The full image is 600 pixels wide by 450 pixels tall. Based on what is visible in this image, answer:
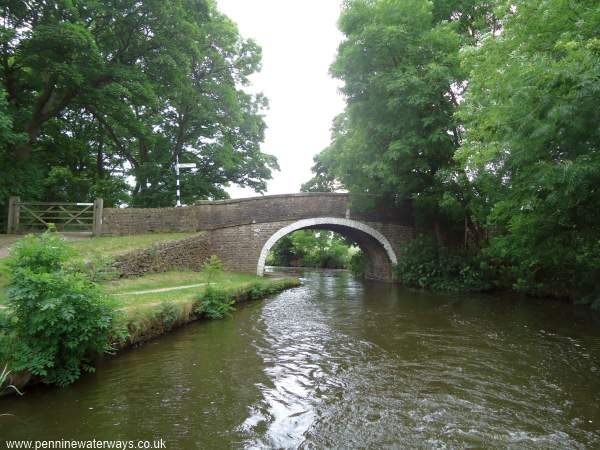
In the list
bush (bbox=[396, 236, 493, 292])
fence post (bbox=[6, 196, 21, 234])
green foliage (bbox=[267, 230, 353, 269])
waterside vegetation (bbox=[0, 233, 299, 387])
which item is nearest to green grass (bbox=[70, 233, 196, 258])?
fence post (bbox=[6, 196, 21, 234])

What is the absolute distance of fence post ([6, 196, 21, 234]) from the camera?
12344 mm

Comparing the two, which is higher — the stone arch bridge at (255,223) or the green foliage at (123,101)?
the green foliage at (123,101)

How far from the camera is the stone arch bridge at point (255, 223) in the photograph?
14.1 m

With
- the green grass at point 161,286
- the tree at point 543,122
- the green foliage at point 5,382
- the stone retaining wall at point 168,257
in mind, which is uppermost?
the tree at point 543,122

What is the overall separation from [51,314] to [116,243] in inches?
312

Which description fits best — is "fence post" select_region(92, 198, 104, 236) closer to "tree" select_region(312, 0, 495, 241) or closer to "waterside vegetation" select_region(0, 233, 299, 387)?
"waterside vegetation" select_region(0, 233, 299, 387)

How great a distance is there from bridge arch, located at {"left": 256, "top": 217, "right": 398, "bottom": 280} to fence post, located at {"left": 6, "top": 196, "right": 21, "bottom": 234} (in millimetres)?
8437

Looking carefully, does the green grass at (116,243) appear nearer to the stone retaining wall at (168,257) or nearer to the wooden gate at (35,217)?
the stone retaining wall at (168,257)

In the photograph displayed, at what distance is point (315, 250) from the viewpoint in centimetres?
3353

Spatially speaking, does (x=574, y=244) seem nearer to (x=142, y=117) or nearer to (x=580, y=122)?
(x=580, y=122)

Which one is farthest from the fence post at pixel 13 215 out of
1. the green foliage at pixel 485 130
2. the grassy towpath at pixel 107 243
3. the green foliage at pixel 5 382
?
the green foliage at pixel 485 130

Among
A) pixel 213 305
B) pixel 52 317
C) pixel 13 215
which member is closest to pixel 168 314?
pixel 213 305

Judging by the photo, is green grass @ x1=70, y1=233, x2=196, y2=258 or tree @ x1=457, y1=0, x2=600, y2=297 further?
green grass @ x1=70, y1=233, x2=196, y2=258

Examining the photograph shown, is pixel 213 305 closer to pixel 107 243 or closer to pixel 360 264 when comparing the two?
pixel 107 243
